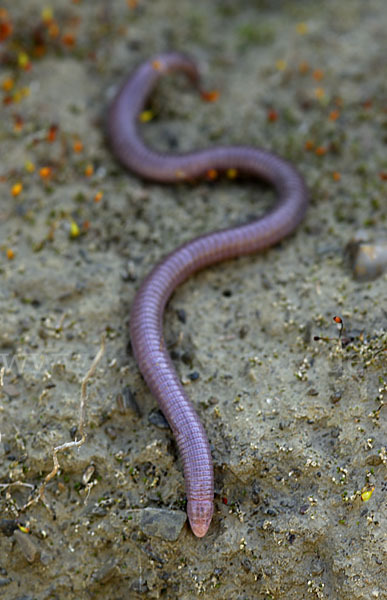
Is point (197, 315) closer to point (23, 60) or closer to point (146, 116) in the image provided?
point (146, 116)

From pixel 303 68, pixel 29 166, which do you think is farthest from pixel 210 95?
pixel 29 166

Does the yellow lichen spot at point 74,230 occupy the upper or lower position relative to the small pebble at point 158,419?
upper

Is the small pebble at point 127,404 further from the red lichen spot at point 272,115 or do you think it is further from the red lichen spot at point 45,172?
the red lichen spot at point 272,115

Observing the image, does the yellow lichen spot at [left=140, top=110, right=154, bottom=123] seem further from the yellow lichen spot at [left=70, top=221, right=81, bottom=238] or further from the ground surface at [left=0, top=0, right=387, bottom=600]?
the yellow lichen spot at [left=70, top=221, right=81, bottom=238]

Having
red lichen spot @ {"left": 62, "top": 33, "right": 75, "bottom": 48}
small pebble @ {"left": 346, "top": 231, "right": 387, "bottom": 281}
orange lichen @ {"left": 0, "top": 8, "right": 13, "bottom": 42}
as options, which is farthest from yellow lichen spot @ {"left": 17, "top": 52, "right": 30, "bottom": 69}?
small pebble @ {"left": 346, "top": 231, "right": 387, "bottom": 281}

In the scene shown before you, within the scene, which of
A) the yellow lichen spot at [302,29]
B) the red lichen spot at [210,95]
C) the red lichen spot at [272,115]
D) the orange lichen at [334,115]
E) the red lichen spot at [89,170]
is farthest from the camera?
the yellow lichen spot at [302,29]

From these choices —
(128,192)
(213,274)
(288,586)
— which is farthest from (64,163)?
(288,586)

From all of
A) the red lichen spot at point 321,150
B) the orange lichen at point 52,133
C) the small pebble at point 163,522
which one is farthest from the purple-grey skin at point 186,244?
the orange lichen at point 52,133
